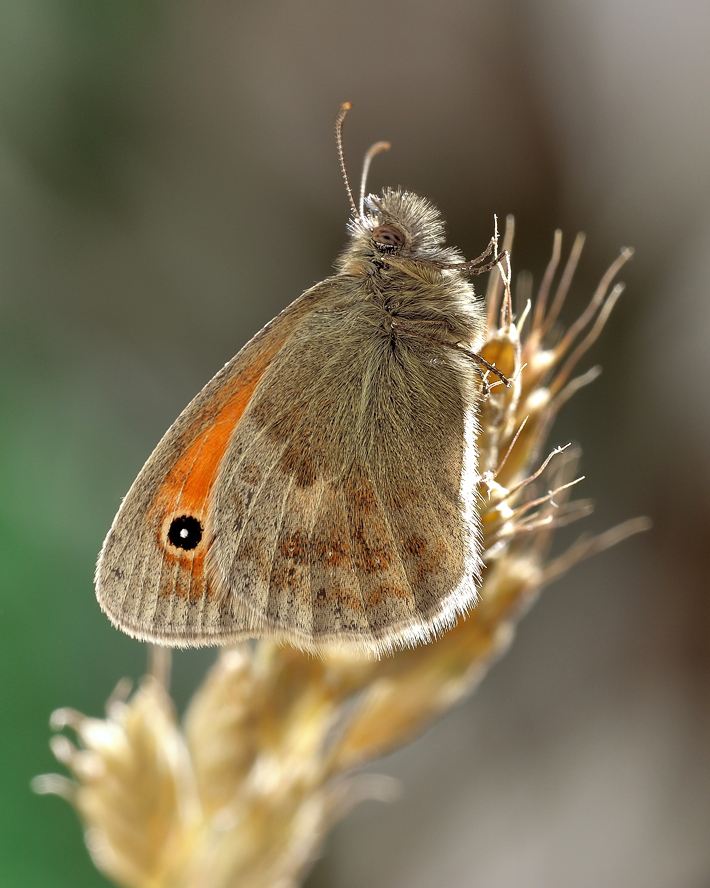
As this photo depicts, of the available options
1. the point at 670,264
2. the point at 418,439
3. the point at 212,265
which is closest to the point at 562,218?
the point at 670,264

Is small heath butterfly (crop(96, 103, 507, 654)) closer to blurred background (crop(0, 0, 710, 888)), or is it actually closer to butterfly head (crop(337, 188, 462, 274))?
butterfly head (crop(337, 188, 462, 274))

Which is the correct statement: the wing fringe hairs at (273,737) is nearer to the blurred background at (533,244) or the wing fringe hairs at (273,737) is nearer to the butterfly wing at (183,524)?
the butterfly wing at (183,524)

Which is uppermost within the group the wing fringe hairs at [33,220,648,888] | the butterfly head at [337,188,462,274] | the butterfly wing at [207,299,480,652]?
the butterfly head at [337,188,462,274]

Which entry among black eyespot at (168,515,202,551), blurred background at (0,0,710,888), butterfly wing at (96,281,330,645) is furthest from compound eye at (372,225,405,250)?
blurred background at (0,0,710,888)

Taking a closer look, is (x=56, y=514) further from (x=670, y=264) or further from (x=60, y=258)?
(x=670, y=264)

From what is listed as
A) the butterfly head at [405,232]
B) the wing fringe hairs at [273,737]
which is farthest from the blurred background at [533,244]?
the wing fringe hairs at [273,737]

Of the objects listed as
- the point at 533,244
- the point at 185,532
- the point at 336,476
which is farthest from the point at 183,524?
the point at 533,244

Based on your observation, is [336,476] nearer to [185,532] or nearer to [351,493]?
[351,493]
